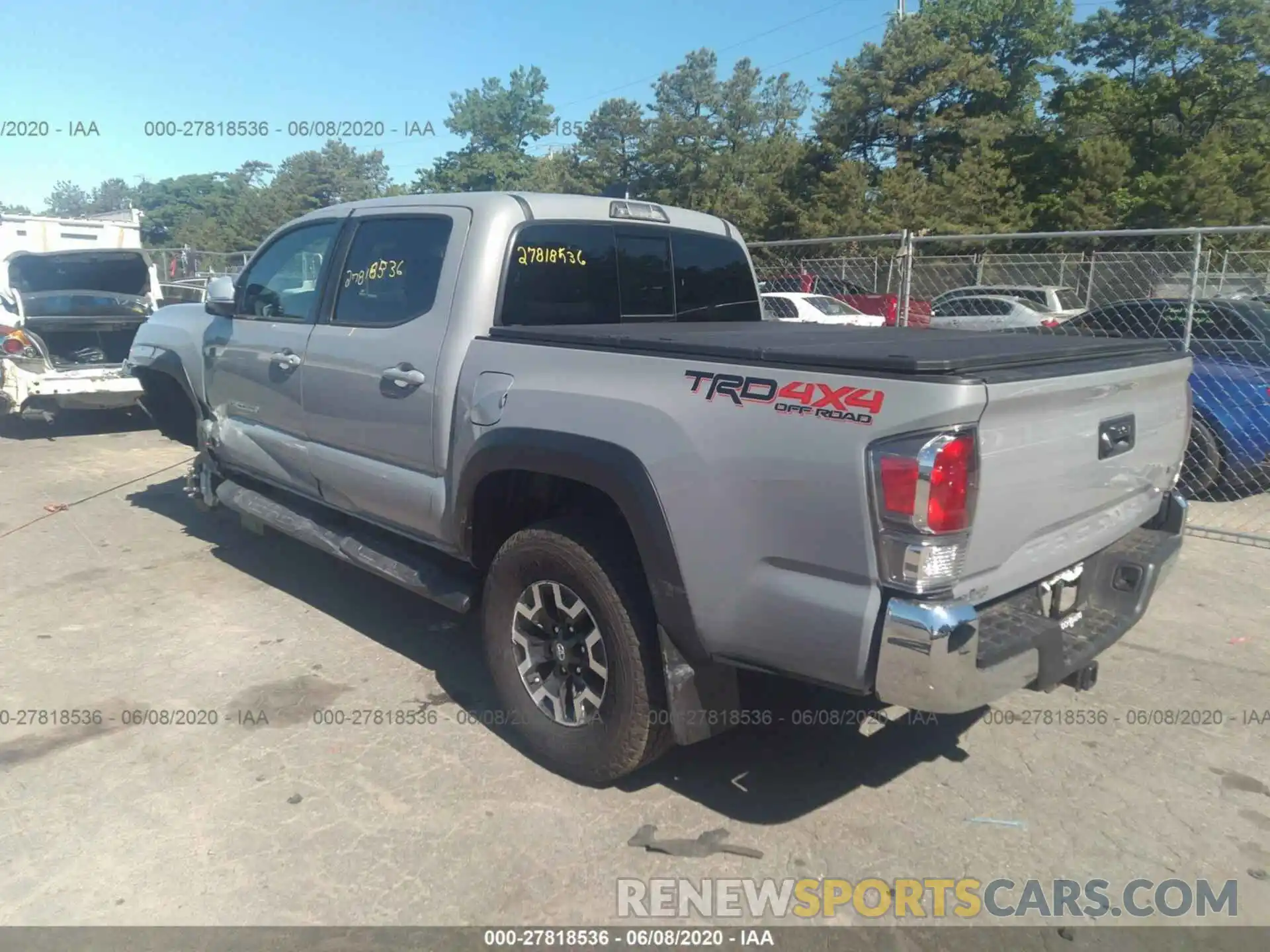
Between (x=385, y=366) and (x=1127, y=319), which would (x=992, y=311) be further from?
(x=385, y=366)

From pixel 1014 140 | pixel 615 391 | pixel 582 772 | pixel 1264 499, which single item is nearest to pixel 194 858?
pixel 582 772

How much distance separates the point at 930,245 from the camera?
105ft

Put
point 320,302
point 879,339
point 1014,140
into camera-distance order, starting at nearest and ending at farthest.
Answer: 1. point 879,339
2. point 320,302
3. point 1014,140

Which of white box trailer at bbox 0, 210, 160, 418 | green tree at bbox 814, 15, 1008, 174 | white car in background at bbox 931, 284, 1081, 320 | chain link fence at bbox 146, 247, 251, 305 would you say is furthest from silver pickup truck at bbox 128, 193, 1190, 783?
green tree at bbox 814, 15, 1008, 174

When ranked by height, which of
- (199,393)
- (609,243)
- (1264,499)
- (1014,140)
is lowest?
(1264,499)

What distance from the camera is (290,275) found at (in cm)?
509

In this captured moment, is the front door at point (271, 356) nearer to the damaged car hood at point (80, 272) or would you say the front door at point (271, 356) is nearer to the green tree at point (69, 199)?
the damaged car hood at point (80, 272)

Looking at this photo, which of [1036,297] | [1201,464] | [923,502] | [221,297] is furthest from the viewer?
[1036,297]

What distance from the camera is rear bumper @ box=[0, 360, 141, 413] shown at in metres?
9.54

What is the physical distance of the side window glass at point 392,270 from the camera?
13.2ft

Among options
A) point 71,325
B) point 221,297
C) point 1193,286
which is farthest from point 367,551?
point 71,325

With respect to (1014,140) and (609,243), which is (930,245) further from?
(609,243)

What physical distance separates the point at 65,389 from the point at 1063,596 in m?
9.88

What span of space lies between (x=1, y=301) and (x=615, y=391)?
976cm
